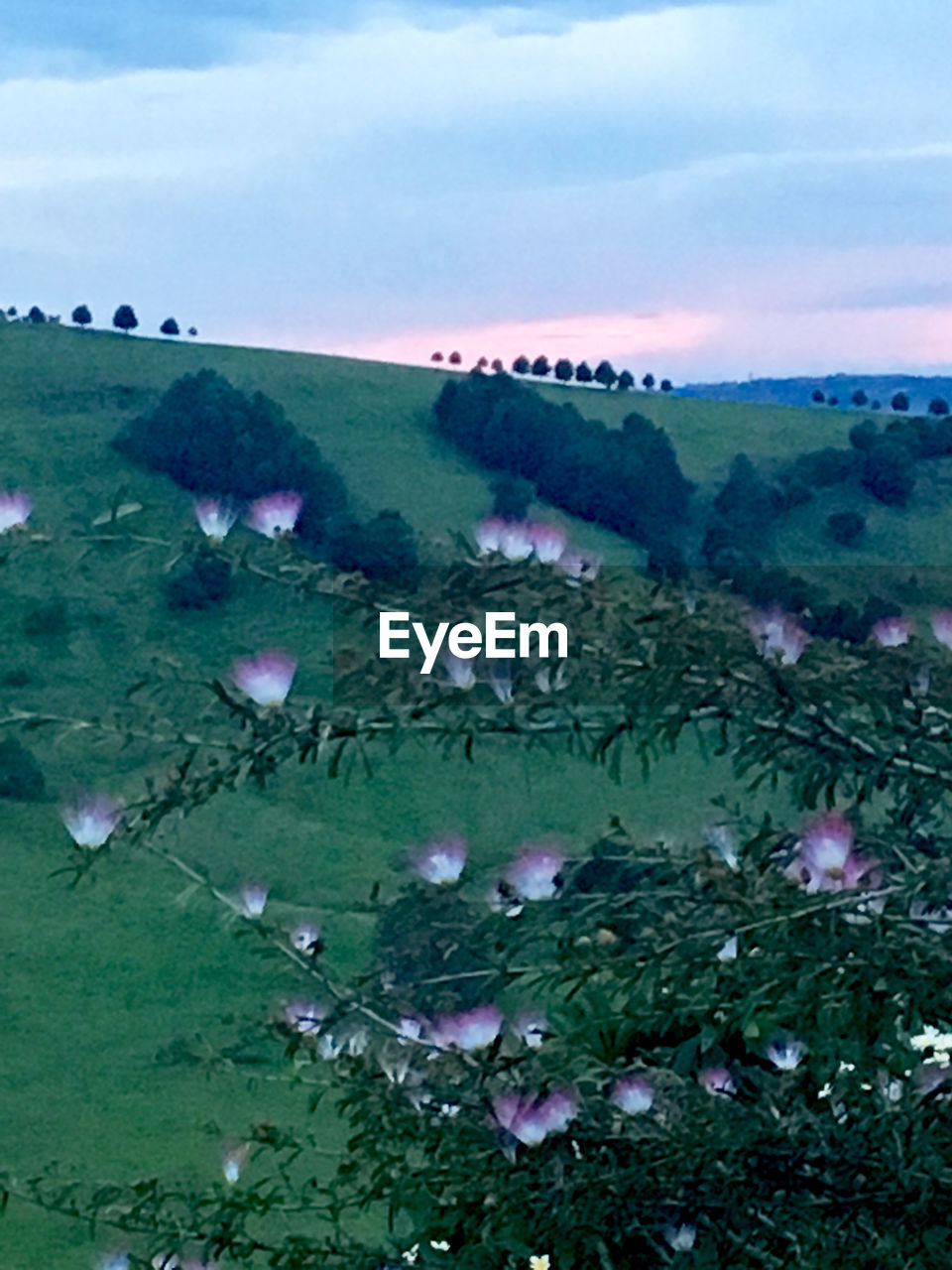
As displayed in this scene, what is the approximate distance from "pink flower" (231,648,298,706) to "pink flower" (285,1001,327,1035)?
162cm

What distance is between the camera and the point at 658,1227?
4.09 metres

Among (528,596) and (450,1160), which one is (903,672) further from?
(450,1160)

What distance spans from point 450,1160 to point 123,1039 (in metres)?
20.9

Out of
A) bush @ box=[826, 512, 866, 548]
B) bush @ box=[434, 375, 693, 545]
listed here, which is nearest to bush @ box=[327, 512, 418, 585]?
bush @ box=[434, 375, 693, 545]

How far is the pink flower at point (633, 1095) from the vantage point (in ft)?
12.7

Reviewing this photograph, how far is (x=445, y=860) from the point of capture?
357 cm

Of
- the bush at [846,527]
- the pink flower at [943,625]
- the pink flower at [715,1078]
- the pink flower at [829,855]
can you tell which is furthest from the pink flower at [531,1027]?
the bush at [846,527]

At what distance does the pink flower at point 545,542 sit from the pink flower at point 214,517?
51 centimetres

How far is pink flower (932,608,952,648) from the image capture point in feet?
9.52

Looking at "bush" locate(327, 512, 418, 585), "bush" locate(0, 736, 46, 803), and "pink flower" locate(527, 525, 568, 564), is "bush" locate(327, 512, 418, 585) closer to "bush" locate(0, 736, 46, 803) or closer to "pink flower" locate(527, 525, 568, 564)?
"bush" locate(0, 736, 46, 803)

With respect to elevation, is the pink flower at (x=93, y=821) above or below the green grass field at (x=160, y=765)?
above

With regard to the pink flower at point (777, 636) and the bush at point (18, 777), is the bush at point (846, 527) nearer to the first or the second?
the bush at point (18, 777)

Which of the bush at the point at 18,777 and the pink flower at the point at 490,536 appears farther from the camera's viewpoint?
the bush at the point at 18,777

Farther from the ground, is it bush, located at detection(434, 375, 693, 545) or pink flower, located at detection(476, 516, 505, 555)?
pink flower, located at detection(476, 516, 505, 555)
